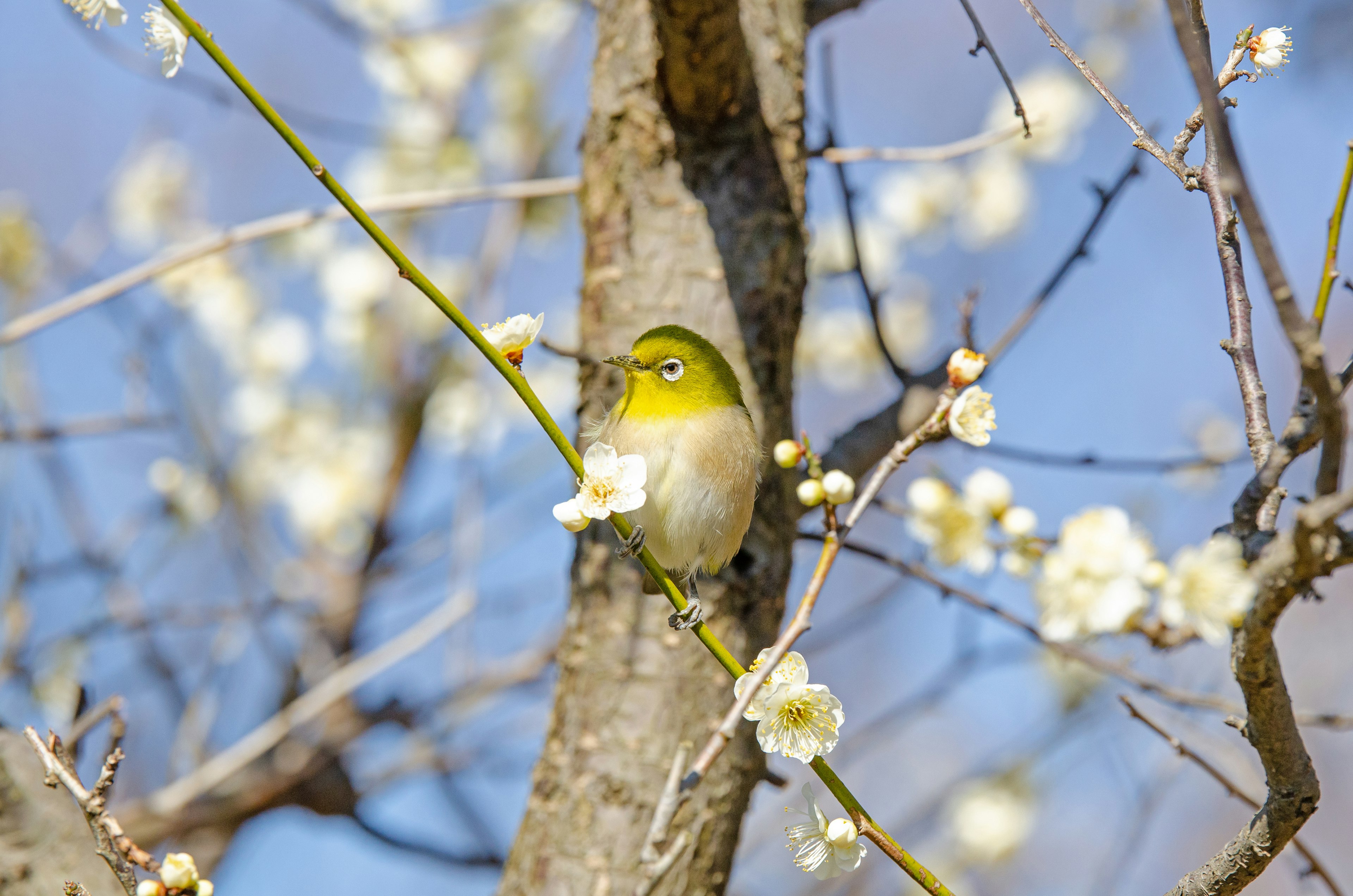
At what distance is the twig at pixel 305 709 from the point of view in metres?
2.97

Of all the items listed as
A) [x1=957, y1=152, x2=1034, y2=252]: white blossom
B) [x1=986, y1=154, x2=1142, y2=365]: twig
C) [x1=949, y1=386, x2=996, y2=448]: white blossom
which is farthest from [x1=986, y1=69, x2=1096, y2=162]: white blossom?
[x1=949, y1=386, x2=996, y2=448]: white blossom

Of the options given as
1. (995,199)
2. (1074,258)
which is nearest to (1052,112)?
(995,199)

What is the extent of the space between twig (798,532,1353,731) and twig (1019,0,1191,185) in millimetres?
840

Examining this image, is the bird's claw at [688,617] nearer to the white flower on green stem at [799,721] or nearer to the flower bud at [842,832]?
the white flower on green stem at [799,721]

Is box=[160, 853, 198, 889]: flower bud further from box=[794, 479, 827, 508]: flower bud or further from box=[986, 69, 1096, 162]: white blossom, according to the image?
box=[986, 69, 1096, 162]: white blossom

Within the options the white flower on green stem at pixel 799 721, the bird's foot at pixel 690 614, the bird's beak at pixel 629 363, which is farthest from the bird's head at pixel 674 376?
the white flower on green stem at pixel 799 721

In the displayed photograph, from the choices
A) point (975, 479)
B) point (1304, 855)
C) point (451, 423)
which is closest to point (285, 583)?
point (451, 423)


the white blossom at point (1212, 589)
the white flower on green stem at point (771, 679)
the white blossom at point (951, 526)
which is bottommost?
the white blossom at point (1212, 589)

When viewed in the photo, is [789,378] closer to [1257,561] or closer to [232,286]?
[1257,561]

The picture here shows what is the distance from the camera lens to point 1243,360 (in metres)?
1.15

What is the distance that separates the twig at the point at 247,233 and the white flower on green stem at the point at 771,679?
1245 millimetres

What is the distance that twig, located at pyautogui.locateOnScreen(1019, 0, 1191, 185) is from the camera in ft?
3.93

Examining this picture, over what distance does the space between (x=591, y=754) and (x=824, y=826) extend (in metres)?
0.88

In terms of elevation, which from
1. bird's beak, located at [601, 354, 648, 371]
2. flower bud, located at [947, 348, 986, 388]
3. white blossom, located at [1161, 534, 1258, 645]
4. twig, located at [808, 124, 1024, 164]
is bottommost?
white blossom, located at [1161, 534, 1258, 645]
